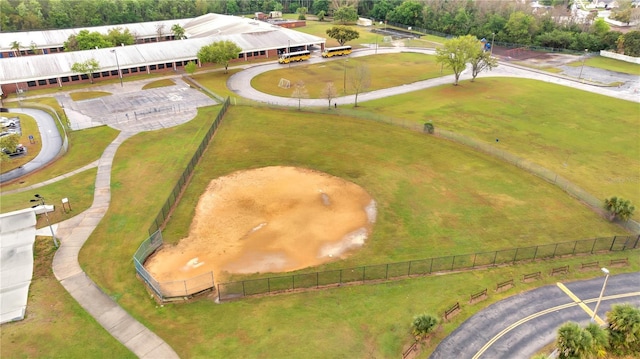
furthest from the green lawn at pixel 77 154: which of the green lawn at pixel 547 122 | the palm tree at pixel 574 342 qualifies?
the palm tree at pixel 574 342

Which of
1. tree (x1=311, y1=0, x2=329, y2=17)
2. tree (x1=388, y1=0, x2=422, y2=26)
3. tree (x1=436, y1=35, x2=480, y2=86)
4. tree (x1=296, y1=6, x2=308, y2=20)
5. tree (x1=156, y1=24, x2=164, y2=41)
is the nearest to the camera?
tree (x1=436, y1=35, x2=480, y2=86)

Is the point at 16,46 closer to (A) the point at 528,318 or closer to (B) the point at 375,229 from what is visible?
(B) the point at 375,229

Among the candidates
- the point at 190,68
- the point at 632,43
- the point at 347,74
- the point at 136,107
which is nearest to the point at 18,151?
the point at 136,107

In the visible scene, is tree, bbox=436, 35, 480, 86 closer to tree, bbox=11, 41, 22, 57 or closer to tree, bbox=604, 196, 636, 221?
tree, bbox=604, 196, 636, 221

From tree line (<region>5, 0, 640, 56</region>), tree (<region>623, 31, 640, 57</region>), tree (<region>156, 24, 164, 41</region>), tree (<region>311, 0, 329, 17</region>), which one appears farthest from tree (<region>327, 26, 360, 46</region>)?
tree (<region>623, 31, 640, 57</region>)

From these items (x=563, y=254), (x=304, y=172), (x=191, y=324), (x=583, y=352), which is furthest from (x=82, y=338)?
(x=563, y=254)

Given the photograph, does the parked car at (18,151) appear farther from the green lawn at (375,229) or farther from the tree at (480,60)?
the tree at (480,60)

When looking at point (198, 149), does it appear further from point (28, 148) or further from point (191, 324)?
point (191, 324)
